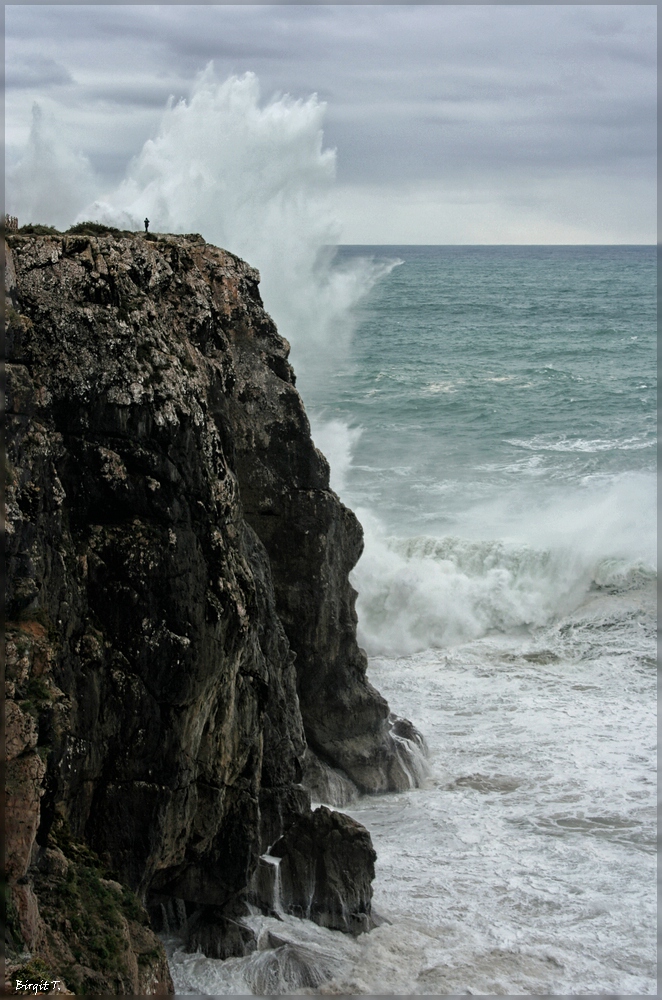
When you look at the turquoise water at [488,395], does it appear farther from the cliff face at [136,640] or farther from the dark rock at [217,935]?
the dark rock at [217,935]

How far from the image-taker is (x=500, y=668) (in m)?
24.9

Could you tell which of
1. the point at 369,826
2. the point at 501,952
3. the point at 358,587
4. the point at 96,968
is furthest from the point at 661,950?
the point at 358,587

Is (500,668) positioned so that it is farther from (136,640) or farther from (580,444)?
(580,444)

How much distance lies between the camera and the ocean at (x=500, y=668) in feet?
48.1

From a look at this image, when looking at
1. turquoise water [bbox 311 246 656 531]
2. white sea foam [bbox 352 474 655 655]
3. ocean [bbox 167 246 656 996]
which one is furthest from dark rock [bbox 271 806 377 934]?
turquoise water [bbox 311 246 656 531]

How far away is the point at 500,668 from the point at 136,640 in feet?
45.2

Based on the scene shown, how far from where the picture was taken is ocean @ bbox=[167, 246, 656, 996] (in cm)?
1467

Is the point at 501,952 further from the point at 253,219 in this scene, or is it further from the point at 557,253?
the point at 557,253

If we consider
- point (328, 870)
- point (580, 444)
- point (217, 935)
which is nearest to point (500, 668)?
point (328, 870)

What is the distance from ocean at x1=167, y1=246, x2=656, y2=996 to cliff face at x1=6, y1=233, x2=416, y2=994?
4.50 ft

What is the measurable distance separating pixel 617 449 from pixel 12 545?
108 ft

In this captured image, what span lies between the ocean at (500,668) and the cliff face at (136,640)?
1.37m

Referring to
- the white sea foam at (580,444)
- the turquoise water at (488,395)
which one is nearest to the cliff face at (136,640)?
the turquoise water at (488,395)

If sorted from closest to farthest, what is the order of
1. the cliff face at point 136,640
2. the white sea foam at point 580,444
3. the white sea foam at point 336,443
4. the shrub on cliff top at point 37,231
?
the cliff face at point 136,640, the shrub on cliff top at point 37,231, the white sea foam at point 336,443, the white sea foam at point 580,444
